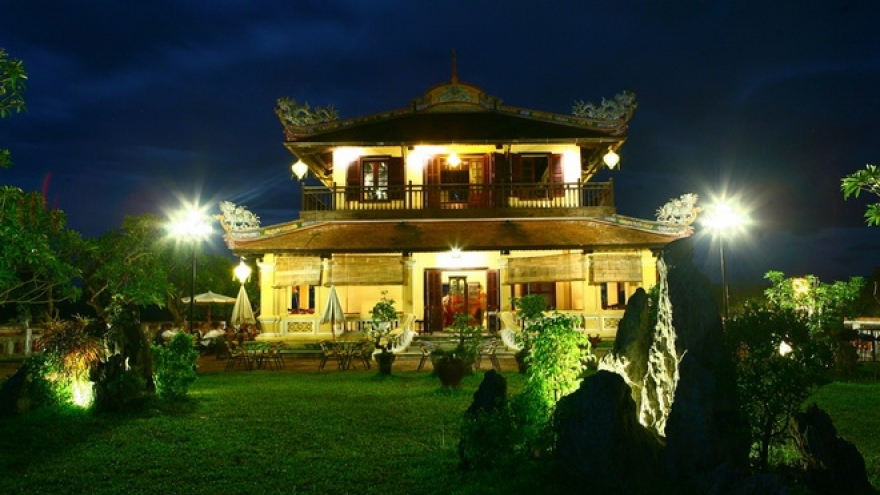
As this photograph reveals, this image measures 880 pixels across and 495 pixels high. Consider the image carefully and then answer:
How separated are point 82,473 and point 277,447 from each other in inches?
79.3

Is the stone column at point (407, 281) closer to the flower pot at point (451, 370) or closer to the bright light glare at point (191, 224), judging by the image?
the bright light glare at point (191, 224)

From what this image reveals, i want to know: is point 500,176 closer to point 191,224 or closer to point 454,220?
point 454,220

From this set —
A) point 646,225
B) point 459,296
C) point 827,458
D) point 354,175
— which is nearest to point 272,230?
point 354,175

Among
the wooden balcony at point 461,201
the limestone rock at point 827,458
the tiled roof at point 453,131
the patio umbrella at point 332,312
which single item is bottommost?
the limestone rock at point 827,458

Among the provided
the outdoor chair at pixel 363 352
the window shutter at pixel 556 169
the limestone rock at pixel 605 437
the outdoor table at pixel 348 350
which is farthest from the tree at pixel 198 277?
the limestone rock at pixel 605 437

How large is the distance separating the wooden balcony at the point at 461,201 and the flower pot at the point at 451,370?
9.81 m

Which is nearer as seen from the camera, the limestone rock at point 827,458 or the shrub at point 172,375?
the limestone rock at point 827,458

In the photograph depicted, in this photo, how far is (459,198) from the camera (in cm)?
2281

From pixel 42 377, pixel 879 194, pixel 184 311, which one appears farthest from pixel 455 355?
pixel 184 311

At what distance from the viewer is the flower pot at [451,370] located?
12125mm

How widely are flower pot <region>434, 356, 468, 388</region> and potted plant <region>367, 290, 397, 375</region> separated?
2.41 metres

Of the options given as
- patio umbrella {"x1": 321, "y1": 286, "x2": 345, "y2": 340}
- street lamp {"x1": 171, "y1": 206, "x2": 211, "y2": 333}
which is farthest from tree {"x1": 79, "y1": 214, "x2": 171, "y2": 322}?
patio umbrella {"x1": 321, "y1": 286, "x2": 345, "y2": 340}

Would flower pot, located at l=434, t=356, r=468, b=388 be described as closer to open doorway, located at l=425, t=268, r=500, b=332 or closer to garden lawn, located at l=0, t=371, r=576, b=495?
garden lawn, located at l=0, t=371, r=576, b=495

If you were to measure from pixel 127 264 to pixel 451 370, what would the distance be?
1513cm
